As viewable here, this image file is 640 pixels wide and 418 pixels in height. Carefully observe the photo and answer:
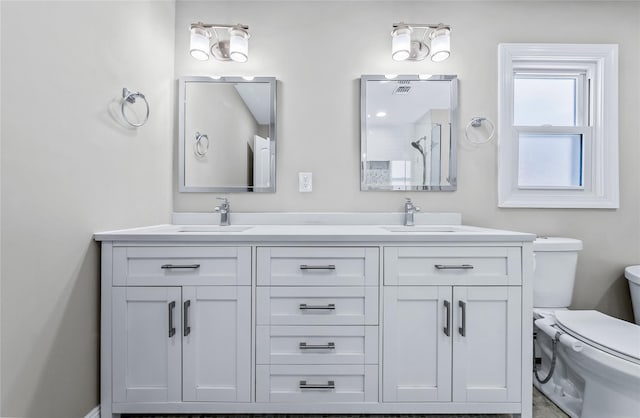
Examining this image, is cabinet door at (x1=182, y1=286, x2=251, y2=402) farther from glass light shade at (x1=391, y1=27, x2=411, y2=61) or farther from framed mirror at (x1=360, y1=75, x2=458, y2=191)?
glass light shade at (x1=391, y1=27, x2=411, y2=61)

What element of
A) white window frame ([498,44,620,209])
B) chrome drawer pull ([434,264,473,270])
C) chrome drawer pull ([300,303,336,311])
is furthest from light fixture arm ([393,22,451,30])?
chrome drawer pull ([300,303,336,311])

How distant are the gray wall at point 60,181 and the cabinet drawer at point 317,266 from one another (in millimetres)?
698

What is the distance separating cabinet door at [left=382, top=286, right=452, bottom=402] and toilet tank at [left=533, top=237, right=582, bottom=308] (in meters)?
0.76

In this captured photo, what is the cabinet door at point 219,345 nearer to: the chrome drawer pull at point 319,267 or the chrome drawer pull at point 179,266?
the chrome drawer pull at point 179,266

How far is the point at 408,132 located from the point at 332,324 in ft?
3.87

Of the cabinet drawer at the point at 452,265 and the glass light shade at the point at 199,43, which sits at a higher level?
the glass light shade at the point at 199,43

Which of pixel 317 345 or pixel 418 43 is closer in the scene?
pixel 317 345

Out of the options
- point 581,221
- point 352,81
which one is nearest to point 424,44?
point 352,81

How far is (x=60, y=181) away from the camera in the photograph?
1072 millimetres

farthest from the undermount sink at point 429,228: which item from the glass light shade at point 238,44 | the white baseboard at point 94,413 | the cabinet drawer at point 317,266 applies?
the white baseboard at point 94,413

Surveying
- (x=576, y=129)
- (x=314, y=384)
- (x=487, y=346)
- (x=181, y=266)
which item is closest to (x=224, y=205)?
(x=181, y=266)

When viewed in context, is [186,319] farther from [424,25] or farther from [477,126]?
[424,25]

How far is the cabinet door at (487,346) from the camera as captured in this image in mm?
1257

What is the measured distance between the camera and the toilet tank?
1.63 m
